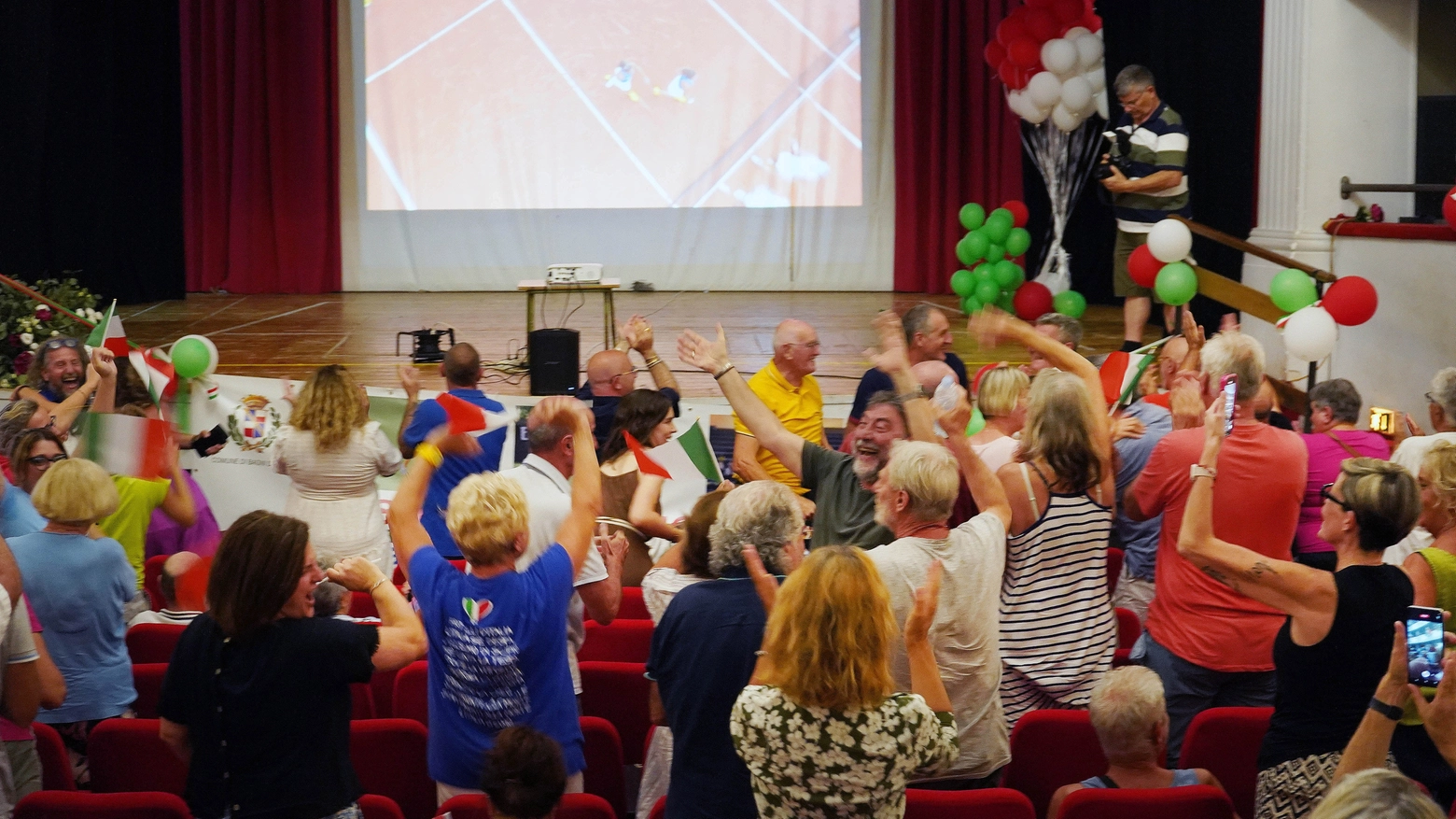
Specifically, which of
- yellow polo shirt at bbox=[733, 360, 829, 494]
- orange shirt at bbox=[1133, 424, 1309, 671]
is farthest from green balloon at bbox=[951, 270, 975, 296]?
orange shirt at bbox=[1133, 424, 1309, 671]

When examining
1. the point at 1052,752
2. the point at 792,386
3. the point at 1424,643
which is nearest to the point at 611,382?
the point at 792,386

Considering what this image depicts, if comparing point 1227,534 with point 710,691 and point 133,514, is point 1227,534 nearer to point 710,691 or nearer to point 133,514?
point 710,691

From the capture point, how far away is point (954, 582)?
271 cm

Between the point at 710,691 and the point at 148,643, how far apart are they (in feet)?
6.18

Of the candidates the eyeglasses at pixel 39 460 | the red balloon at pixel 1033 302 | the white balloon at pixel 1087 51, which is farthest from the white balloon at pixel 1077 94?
the eyeglasses at pixel 39 460

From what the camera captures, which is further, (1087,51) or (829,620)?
(1087,51)

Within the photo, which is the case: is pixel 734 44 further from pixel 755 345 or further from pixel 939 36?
pixel 755 345

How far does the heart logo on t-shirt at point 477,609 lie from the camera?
2553 millimetres

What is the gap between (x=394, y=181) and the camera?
13500 millimetres

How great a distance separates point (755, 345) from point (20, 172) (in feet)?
20.3

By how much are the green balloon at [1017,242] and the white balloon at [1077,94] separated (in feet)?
3.21

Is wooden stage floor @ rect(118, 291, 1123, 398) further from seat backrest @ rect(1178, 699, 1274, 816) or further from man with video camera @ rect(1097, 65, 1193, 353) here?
seat backrest @ rect(1178, 699, 1274, 816)

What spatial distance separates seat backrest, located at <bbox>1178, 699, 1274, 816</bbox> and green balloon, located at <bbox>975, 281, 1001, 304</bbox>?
7478mm

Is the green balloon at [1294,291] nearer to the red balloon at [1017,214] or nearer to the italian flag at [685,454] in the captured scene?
the italian flag at [685,454]
